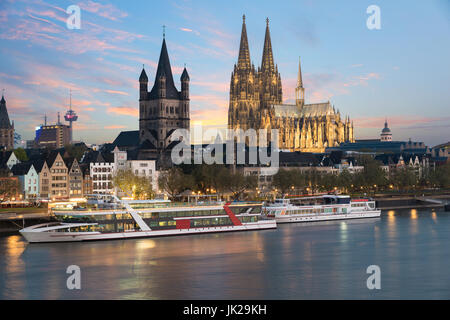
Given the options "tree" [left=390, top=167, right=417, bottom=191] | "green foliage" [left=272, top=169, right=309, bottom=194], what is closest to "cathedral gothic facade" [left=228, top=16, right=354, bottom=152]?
"tree" [left=390, top=167, right=417, bottom=191]

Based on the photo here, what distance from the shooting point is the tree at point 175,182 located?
90.2 m

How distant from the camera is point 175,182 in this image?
90000 mm

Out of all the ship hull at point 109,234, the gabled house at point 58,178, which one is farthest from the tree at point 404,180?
the ship hull at point 109,234

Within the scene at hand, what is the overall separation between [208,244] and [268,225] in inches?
520

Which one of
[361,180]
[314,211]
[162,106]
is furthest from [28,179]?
[361,180]

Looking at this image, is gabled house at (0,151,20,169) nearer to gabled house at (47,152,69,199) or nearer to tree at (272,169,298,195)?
gabled house at (47,152,69,199)

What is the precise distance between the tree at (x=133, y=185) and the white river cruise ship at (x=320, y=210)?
17.6 metres

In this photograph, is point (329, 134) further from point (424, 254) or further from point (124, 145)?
point (424, 254)

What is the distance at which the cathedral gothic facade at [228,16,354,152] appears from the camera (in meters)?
169

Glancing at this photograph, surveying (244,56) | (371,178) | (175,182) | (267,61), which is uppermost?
(244,56)

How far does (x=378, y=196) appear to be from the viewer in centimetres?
10912

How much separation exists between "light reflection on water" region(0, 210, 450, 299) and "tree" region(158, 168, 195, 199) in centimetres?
2922

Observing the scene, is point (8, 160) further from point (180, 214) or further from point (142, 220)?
point (142, 220)

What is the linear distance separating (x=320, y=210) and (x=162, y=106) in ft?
144
